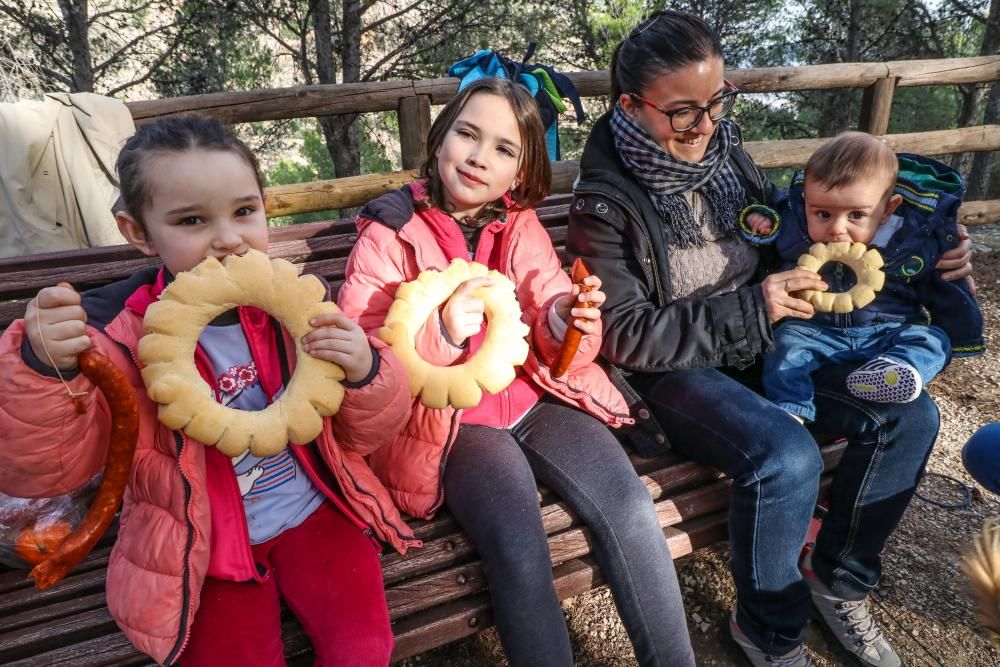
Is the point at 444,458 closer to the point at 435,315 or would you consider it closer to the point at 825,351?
the point at 435,315

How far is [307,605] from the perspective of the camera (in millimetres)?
1463

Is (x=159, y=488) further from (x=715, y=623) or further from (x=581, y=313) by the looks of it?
(x=715, y=623)

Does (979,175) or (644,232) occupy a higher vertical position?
(644,232)

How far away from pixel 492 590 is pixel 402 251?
1.02 m

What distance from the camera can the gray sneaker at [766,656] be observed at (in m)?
1.88

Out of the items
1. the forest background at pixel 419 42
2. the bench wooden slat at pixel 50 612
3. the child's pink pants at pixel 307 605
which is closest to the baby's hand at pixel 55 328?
the child's pink pants at pixel 307 605

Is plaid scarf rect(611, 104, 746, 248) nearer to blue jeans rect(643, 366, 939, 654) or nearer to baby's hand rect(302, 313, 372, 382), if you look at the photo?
blue jeans rect(643, 366, 939, 654)

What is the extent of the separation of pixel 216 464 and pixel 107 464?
264 millimetres

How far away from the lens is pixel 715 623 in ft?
7.25

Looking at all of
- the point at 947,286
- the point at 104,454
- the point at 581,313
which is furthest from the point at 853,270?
the point at 104,454

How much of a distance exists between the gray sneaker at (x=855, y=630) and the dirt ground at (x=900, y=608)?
3.0 inches

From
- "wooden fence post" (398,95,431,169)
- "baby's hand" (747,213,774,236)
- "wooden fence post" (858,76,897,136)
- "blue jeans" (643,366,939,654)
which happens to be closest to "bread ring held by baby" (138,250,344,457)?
"blue jeans" (643,366,939,654)

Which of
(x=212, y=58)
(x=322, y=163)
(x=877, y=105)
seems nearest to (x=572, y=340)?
(x=877, y=105)

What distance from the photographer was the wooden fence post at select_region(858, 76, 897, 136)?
5.02m
